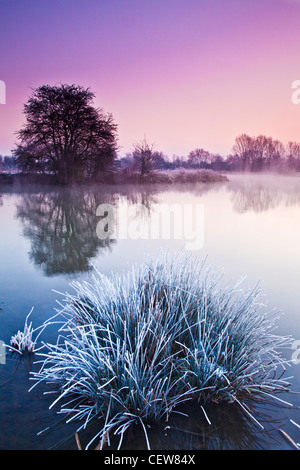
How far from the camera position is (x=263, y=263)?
5.05 m

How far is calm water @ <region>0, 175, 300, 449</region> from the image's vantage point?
1.68m

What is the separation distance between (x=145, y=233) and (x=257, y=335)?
5.31 m

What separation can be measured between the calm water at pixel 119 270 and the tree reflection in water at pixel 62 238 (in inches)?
0.7

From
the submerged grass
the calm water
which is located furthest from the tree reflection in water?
the submerged grass

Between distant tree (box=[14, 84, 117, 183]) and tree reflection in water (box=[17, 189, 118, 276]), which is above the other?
distant tree (box=[14, 84, 117, 183])

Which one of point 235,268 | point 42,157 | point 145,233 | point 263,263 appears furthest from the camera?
point 42,157

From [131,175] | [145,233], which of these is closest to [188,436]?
[145,233]

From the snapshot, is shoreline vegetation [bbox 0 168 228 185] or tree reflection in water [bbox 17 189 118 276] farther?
shoreline vegetation [bbox 0 168 228 185]

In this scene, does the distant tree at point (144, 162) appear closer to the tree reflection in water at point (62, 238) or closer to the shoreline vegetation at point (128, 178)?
the shoreline vegetation at point (128, 178)

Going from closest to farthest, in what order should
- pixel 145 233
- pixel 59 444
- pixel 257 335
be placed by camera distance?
pixel 59 444
pixel 257 335
pixel 145 233

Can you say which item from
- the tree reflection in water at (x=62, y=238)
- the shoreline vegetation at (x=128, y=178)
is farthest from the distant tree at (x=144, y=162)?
the tree reflection in water at (x=62, y=238)

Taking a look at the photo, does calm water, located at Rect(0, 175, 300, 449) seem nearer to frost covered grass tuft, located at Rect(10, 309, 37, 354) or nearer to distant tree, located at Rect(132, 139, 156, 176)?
frost covered grass tuft, located at Rect(10, 309, 37, 354)

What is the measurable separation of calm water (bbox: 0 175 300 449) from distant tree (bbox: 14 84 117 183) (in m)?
13.3

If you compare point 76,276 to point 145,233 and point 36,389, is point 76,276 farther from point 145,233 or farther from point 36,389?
point 145,233
